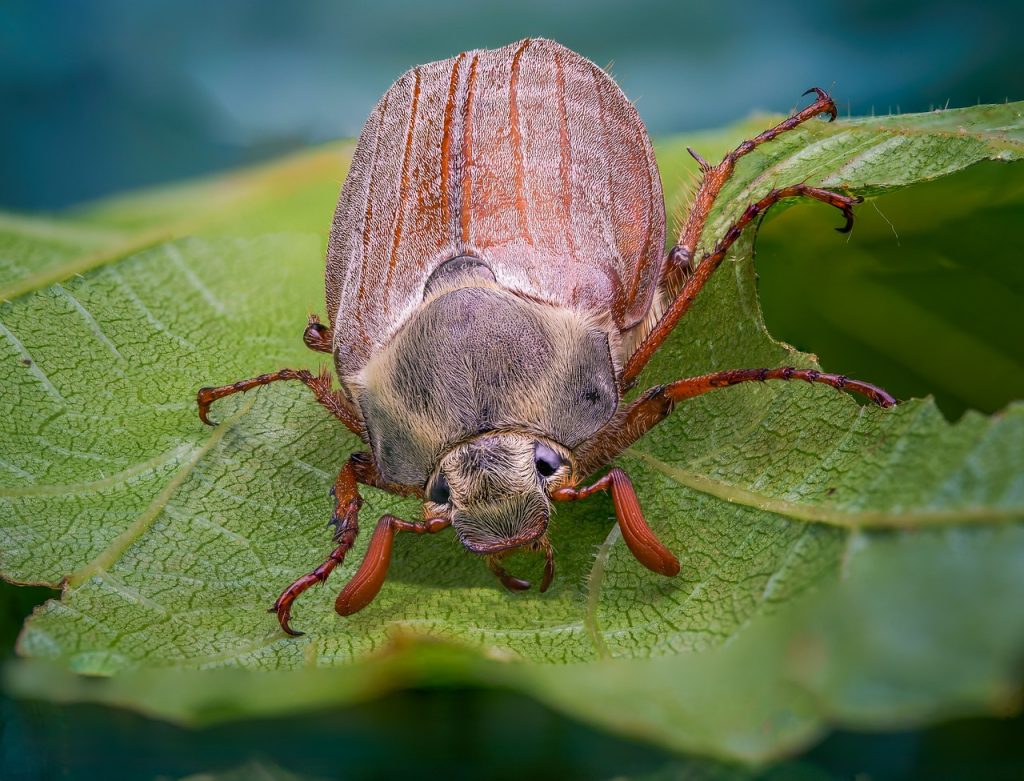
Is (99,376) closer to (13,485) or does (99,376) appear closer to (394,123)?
(13,485)

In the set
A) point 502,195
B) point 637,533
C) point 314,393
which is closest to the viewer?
point 637,533

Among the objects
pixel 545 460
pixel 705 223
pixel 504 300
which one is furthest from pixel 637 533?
pixel 705 223

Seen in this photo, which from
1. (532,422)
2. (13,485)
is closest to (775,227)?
(532,422)

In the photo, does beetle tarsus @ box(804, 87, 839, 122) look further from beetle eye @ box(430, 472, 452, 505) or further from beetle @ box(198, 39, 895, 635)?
beetle eye @ box(430, 472, 452, 505)

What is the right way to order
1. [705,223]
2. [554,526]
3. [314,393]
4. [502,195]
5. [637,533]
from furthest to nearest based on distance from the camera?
[705,223] < [314,393] < [502,195] < [554,526] < [637,533]

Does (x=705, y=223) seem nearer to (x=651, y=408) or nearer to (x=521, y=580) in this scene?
(x=651, y=408)

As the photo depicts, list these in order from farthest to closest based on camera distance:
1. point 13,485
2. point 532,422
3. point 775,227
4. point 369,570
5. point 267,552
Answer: point 775,227
point 13,485
point 267,552
point 532,422
point 369,570

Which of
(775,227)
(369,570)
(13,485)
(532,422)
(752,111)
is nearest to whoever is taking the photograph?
(369,570)

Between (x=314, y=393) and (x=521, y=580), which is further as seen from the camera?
(x=314, y=393)
